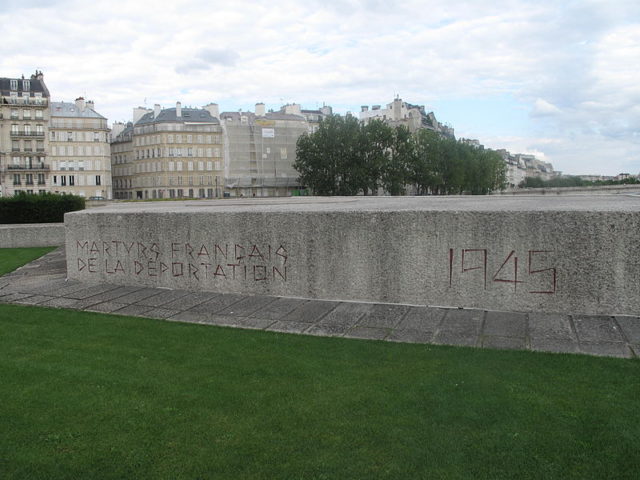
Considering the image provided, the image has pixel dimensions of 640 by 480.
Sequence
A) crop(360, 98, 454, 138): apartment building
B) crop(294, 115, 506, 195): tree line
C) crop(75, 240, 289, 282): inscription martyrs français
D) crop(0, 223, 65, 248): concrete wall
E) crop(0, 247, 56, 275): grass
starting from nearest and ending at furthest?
crop(75, 240, 289, 282): inscription martyrs français < crop(0, 247, 56, 275): grass < crop(0, 223, 65, 248): concrete wall < crop(294, 115, 506, 195): tree line < crop(360, 98, 454, 138): apartment building

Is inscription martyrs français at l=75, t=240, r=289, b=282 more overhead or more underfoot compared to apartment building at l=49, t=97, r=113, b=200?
more underfoot

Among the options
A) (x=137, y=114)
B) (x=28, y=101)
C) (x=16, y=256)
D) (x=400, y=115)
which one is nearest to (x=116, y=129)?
(x=137, y=114)

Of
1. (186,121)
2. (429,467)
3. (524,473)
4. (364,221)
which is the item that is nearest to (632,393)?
(524,473)

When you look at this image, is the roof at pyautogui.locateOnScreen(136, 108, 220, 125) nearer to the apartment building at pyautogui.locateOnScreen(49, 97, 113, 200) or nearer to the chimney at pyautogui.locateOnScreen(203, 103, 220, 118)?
the chimney at pyautogui.locateOnScreen(203, 103, 220, 118)

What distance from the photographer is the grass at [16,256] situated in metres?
12.0

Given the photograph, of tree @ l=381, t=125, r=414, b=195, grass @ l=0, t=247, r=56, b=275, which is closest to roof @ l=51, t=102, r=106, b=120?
tree @ l=381, t=125, r=414, b=195

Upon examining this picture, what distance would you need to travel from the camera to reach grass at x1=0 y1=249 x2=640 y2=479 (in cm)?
323

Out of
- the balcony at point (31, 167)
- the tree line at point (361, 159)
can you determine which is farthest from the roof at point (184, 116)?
the tree line at point (361, 159)

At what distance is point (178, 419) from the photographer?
3861mm

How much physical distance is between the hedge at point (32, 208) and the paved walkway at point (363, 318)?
10.7m

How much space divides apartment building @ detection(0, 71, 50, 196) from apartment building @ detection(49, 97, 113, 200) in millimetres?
1898

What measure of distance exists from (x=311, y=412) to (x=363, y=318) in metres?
2.83

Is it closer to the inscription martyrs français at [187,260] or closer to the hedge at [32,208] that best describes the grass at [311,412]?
the inscription martyrs français at [187,260]

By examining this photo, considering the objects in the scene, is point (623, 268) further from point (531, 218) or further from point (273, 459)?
point (273, 459)
